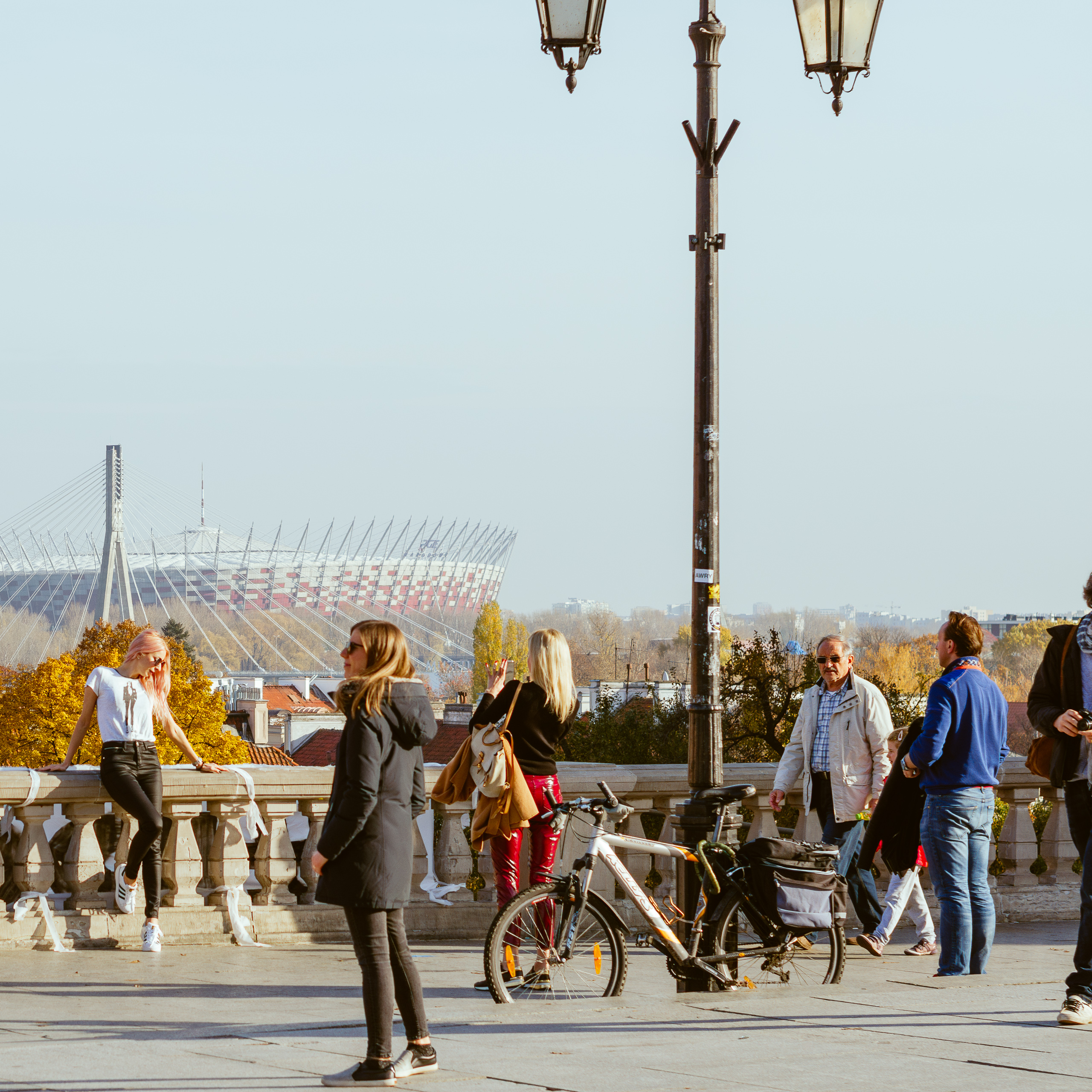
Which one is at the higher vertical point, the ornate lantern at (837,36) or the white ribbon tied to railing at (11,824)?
the ornate lantern at (837,36)

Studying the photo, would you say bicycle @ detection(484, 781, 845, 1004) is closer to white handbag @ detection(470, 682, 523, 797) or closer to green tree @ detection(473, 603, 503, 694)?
white handbag @ detection(470, 682, 523, 797)

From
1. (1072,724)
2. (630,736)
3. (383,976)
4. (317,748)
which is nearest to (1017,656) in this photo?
(317,748)

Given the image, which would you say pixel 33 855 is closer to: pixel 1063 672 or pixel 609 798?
pixel 609 798

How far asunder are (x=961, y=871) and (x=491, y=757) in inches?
89.0

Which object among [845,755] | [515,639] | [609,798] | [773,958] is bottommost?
[773,958]

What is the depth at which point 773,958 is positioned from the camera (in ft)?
24.2

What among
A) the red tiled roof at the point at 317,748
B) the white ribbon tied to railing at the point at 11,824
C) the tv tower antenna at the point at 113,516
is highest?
the tv tower antenna at the point at 113,516

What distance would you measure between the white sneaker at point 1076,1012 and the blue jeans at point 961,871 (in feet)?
4.61

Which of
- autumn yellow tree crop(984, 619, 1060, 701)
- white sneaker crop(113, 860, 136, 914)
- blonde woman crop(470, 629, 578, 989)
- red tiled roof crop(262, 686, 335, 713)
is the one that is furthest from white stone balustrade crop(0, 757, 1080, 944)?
autumn yellow tree crop(984, 619, 1060, 701)

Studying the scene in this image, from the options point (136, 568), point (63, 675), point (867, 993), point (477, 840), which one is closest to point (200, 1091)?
point (477, 840)

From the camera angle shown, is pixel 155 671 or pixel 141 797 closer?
pixel 141 797

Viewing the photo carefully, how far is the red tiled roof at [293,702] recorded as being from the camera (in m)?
93.2

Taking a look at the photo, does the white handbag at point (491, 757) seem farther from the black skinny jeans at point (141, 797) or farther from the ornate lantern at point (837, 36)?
the ornate lantern at point (837, 36)

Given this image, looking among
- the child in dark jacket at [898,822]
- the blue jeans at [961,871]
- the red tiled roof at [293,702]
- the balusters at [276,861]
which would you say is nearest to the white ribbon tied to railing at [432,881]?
the balusters at [276,861]
